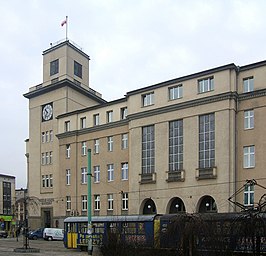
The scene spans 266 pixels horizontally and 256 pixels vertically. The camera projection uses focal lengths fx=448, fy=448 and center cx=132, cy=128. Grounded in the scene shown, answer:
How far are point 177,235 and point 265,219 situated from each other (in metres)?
3.60

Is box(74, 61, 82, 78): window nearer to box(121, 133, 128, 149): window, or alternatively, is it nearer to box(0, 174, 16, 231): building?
box(121, 133, 128, 149): window

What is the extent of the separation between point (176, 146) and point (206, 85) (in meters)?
7.16

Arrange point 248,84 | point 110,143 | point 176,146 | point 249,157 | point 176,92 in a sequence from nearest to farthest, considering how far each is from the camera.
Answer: point 249,157 < point 248,84 < point 176,146 < point 176,92 < point 110,143

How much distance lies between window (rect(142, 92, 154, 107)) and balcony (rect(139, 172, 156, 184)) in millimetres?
8010

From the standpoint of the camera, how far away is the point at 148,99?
5131 cm

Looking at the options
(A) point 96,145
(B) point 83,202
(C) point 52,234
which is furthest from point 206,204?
(C) point 52,234

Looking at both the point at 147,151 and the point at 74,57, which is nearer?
the point at 147,151

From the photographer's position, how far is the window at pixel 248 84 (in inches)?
1738

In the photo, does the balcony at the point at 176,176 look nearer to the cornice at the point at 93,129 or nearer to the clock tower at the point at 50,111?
the cornice at the point at 93,129

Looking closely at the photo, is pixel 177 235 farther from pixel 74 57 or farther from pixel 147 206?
pixel 74 57

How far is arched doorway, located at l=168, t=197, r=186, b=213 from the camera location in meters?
Result: 47.5

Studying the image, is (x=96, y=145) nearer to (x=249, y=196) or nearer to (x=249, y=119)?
(x=249, y=119)

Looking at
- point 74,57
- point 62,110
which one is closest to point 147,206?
point 62,110

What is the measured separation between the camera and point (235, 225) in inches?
563
